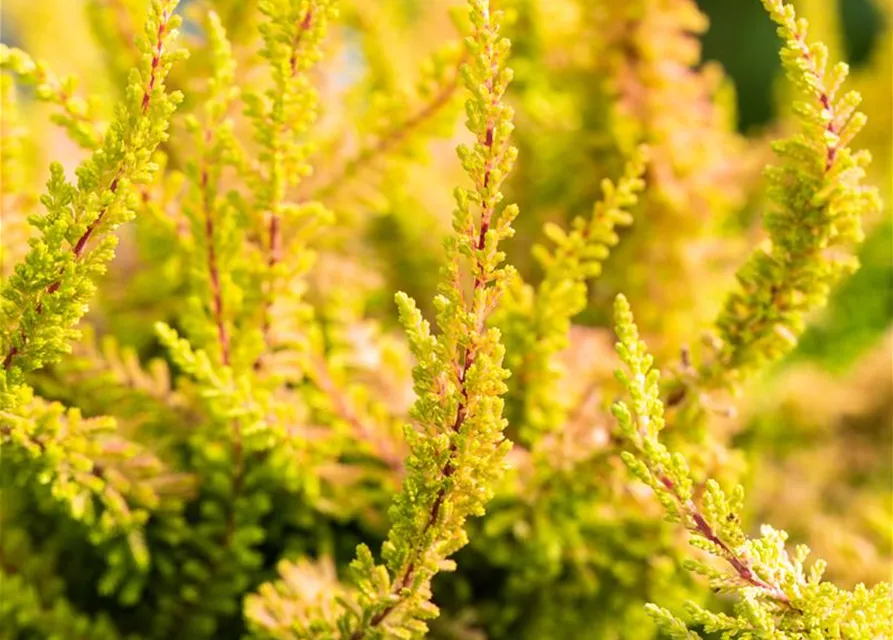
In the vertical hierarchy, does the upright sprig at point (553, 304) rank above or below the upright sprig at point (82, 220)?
above

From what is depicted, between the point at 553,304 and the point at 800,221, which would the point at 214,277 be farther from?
the point at 800,221

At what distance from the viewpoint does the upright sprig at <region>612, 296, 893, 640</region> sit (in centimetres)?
30

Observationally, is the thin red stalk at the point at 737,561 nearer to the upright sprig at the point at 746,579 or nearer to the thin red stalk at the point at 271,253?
the upright sprig at the point at 746,579

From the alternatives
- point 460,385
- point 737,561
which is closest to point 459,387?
point 460,385

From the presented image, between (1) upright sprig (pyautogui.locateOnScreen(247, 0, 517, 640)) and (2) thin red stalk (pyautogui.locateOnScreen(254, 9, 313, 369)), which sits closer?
(1) upright sprig (pyautogui.locateOnScreen(247, 0, 517, 640))

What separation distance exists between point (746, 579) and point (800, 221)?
0.55ft

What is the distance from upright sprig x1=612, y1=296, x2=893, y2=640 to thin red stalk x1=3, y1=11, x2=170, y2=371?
0.68ft

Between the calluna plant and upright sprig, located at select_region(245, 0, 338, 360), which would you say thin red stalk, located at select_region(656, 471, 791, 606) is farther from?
upright sprig, located at select_region(245, 0, 338, 360)

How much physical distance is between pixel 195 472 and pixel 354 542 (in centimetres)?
11

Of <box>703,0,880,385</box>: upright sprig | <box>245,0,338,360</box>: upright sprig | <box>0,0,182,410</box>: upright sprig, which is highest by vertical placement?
<box>703,0,880,385</box>: upright sprig

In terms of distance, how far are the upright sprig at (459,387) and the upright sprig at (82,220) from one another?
0.11m

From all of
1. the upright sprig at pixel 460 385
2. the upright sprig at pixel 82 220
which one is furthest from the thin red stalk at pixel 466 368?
the upright sprig at pixel 82 220

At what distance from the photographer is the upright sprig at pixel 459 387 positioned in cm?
29

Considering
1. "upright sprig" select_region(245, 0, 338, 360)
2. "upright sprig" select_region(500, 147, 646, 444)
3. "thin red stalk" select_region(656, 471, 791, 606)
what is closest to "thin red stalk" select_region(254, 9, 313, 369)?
"upright sprig" select_region(245, 0, 338, 360)
